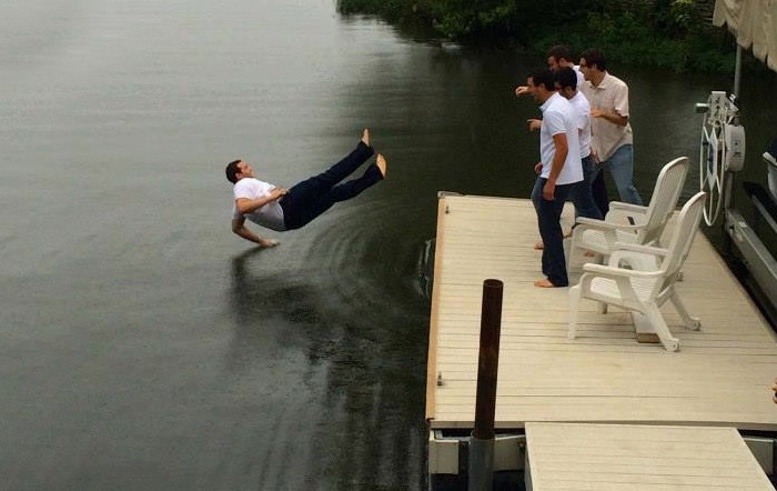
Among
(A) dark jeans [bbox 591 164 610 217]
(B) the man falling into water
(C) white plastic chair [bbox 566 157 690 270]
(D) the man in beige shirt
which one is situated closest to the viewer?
(C) white plastic chair [bbox 566 157 690 270]

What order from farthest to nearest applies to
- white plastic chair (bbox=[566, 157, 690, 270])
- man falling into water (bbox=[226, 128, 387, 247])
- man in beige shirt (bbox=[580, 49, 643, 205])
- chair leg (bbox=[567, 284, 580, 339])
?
man falling into water (bbox=[226, 128, 387, 247])
man in beige shirt (bbox=[580, 49, 643, 205])
white plastic chair (bbox=[566, 157, 690, 270])
chair leg (bbox=[567, 284, 580, 339])

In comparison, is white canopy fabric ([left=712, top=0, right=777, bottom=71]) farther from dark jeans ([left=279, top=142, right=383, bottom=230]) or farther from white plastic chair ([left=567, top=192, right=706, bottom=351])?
dark jeans ([left=279, top=142, right=383, bottom=230])

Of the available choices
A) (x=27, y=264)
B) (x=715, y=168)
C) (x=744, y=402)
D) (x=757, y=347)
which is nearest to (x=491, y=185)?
(x=715, y=168)

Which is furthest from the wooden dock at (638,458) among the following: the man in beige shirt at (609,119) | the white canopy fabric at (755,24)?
the man in beige shirt at (609,119)

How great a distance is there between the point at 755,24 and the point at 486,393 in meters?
4.05

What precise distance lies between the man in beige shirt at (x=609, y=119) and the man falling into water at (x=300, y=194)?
1855mm

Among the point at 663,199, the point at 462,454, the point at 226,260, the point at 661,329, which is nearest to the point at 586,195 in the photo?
the point at 663,199

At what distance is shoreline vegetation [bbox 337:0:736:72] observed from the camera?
2400 centimetres

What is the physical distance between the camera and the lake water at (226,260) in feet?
23.8

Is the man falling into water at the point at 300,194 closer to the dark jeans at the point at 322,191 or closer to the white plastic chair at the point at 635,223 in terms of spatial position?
the dark jeans at the point at 322,191

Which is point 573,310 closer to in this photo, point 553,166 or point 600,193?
point 553,166

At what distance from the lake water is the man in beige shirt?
185cm

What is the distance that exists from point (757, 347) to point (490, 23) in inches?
784

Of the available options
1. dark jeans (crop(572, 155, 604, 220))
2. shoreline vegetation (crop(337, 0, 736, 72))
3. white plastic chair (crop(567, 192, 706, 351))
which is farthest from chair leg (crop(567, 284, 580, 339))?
shoreline vegetation (crop(337, 0, 736, 72))
